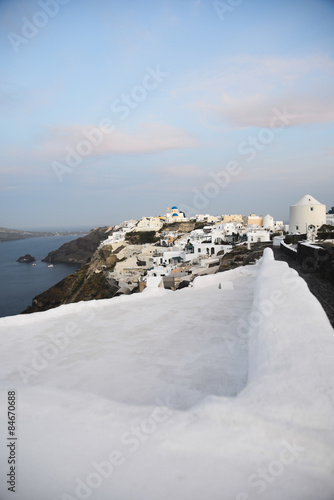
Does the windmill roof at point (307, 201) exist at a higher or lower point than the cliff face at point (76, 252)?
higher

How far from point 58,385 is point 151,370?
77 cm

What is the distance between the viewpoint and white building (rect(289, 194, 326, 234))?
23578 millimetres

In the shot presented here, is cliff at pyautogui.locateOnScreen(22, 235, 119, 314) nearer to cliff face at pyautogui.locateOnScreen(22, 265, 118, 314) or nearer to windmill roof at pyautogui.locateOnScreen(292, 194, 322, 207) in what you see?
cliff face at pyautogui.locateOnScreen(22, 265, 118, 314)

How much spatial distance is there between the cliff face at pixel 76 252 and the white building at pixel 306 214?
229 feet

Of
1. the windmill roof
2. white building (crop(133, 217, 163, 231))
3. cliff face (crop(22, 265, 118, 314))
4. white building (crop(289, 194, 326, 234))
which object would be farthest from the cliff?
the windmill roof

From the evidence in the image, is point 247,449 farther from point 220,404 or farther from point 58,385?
point 58,385

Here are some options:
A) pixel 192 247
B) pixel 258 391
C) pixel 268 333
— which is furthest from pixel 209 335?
pixel 192 247

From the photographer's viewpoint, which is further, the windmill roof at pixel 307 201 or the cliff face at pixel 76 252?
the cliff face at pixel 76 252

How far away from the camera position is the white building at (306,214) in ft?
77.4

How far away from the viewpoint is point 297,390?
1.55 metres

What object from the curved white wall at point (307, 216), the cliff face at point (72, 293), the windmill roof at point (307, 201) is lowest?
the cliff face at point (72, 293)

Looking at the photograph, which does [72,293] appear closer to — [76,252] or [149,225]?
[149,225]

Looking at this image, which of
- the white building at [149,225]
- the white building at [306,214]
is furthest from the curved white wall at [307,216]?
the white building at [149,225]

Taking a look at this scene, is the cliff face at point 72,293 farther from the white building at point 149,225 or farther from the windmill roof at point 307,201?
the white building at point 149,225
